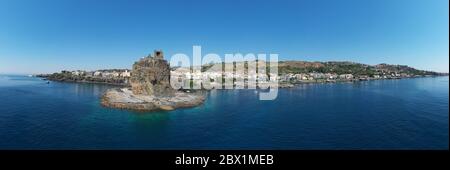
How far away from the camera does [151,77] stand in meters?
33.3

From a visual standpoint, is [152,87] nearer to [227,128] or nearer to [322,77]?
[227,128]

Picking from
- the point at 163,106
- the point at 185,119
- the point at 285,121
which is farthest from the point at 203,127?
the point at 163,106

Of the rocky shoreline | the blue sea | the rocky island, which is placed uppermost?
the rocky island

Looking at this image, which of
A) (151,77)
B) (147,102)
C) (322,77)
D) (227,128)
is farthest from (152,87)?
(322,77)

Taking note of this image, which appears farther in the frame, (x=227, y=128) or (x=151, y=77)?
(x=151, y=77)

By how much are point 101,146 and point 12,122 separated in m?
10.6

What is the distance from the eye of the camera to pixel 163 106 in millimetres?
27781

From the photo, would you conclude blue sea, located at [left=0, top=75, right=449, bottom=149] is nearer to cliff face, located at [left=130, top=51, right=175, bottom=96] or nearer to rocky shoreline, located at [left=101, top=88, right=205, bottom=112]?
rocky shoreline, located at [left=101, top=88, right=205, bottom=112]

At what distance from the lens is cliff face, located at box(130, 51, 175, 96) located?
33.2 m

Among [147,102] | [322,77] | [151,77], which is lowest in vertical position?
[147,102]

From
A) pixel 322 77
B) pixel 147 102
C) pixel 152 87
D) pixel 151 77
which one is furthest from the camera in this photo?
pixel 322 77

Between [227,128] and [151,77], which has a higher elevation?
[151,77]

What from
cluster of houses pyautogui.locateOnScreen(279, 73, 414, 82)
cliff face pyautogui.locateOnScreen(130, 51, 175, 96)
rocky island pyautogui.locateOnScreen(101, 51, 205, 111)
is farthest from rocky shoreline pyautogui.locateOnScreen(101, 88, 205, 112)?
cluster of houses pyautogui.locateOnScreen(279, 73, 414, 82)
